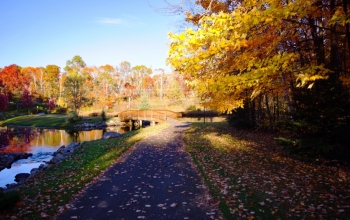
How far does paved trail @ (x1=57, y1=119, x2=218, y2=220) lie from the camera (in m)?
5.22

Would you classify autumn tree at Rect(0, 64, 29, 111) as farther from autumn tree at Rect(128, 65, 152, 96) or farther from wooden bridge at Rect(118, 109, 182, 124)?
wooden bridge at Rect(118, 109, 182, 124)

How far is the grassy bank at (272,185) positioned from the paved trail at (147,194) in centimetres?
51

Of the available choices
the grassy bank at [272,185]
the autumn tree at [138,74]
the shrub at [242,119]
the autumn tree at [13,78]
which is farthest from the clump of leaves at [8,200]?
the autumn tree at [138,74]

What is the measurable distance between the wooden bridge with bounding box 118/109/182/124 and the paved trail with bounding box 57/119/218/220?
65.3ft

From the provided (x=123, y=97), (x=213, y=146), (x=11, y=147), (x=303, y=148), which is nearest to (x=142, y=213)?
(x=303, y=148)

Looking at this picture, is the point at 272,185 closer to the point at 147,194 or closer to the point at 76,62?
the point at 147,194

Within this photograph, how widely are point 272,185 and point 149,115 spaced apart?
83.6 feet

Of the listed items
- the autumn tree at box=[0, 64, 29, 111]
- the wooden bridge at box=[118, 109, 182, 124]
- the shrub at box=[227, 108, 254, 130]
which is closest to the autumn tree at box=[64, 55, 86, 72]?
the autumn tree at box=[0, 64, 29, 111]

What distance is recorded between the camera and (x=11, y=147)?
20906 mm

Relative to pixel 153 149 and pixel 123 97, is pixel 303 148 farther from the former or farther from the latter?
pixel 123 97

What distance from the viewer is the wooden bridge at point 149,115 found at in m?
30.0

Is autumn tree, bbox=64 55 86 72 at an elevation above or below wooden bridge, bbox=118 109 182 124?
above

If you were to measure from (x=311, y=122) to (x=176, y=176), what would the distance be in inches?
179

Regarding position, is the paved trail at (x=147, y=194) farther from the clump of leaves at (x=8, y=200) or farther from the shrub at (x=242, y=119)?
the shrub at (x=242, y=119)
